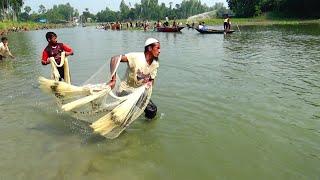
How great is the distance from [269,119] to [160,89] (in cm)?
421

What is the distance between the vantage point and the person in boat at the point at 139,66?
22.9 feet

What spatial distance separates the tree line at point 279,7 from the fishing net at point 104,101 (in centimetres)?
6057

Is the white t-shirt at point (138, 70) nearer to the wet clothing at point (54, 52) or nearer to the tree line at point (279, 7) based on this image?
the wet clothing at point (54, 52)

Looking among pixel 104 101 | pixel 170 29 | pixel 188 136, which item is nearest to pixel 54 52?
pixel 104 101

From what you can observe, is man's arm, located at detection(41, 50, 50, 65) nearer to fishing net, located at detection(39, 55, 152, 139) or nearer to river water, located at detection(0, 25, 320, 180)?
river water, located at detection(0, 25, 320, 180)

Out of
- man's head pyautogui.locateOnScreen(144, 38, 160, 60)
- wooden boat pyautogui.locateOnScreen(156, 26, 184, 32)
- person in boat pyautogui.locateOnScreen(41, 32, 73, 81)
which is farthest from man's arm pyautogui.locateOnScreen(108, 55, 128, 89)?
wooden boat pyautogui.locateOnScreen(156, 26, 184, 32)

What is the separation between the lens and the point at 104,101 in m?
7.14

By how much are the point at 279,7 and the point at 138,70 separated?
6622cm

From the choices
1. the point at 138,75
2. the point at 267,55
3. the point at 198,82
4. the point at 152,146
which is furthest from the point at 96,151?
the point at 267,55

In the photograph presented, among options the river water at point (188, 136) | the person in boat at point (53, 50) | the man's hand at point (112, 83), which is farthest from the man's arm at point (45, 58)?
the man's hand at point (112, 83)

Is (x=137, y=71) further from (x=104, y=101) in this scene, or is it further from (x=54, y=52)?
(x=54, y=52)

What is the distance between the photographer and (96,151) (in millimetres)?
6758

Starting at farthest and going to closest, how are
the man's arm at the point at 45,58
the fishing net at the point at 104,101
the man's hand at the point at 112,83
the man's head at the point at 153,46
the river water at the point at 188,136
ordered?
the man's arm at the point at 45,58 < the man's hand at the point at 112,83 < the man's head at the point at 153,46 < the fishing net at the point at 104,101 < the river water at the point at 188,136

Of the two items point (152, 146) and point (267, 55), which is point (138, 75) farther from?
point (267, 55)
